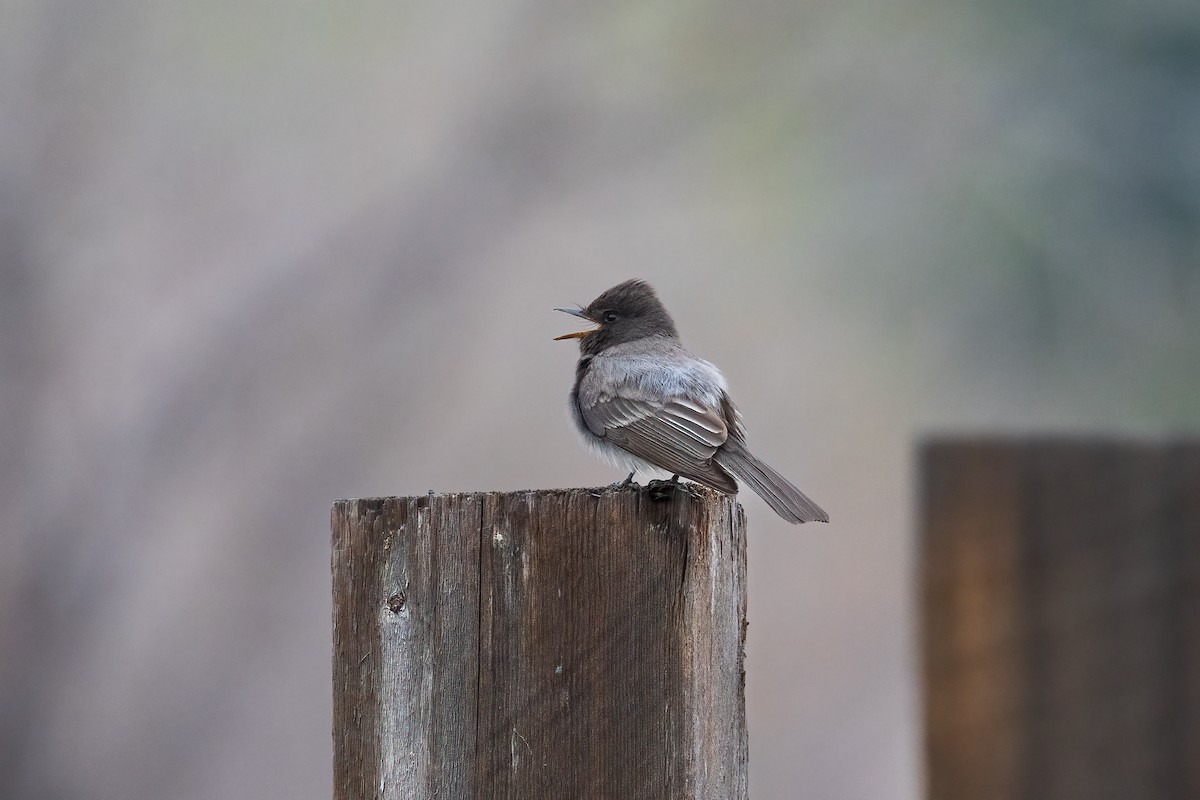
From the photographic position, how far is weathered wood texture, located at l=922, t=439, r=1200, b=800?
126 inches

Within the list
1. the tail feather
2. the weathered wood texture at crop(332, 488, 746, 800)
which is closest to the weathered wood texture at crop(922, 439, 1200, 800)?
the tail feather

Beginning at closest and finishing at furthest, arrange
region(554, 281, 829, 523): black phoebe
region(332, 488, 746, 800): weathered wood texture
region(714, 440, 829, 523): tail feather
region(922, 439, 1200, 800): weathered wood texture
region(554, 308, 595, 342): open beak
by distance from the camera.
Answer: region(332, 488, 746, 800): weathered wood texture → region(922, 439, 1200, 800): weathered wood texture → region(714, 440, 829, 523): tail feather → region(554, 281, 829, 523): black phoebe → region(554, 308, 595, 342): open beak

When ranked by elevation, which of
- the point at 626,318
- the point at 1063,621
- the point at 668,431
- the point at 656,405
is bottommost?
the point at 1063,621

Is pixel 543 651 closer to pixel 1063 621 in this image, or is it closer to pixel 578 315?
pixel 1063 621

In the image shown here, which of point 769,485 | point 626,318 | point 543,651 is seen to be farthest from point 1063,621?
point 626,318

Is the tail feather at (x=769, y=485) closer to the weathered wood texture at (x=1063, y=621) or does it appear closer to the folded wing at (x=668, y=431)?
the folded wing at (x=668, y=431)

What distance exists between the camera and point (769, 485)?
12.4 ft

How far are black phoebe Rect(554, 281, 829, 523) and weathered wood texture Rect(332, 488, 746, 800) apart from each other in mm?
1272

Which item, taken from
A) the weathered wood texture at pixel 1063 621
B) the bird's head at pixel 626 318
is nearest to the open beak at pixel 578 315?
the bird's head at pixel 626 318

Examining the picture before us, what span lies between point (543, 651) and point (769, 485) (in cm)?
185

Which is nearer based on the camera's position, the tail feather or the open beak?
the tail feather

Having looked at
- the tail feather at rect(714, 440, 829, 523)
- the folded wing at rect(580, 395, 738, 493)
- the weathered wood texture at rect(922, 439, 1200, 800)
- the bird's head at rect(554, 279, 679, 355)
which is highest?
the bird's head at rect(554, 279, 679, 355)

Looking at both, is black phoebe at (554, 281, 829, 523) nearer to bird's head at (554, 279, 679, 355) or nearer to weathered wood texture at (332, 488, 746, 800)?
bird's head at (554, 279, 679, 355)

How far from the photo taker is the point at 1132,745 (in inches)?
126
